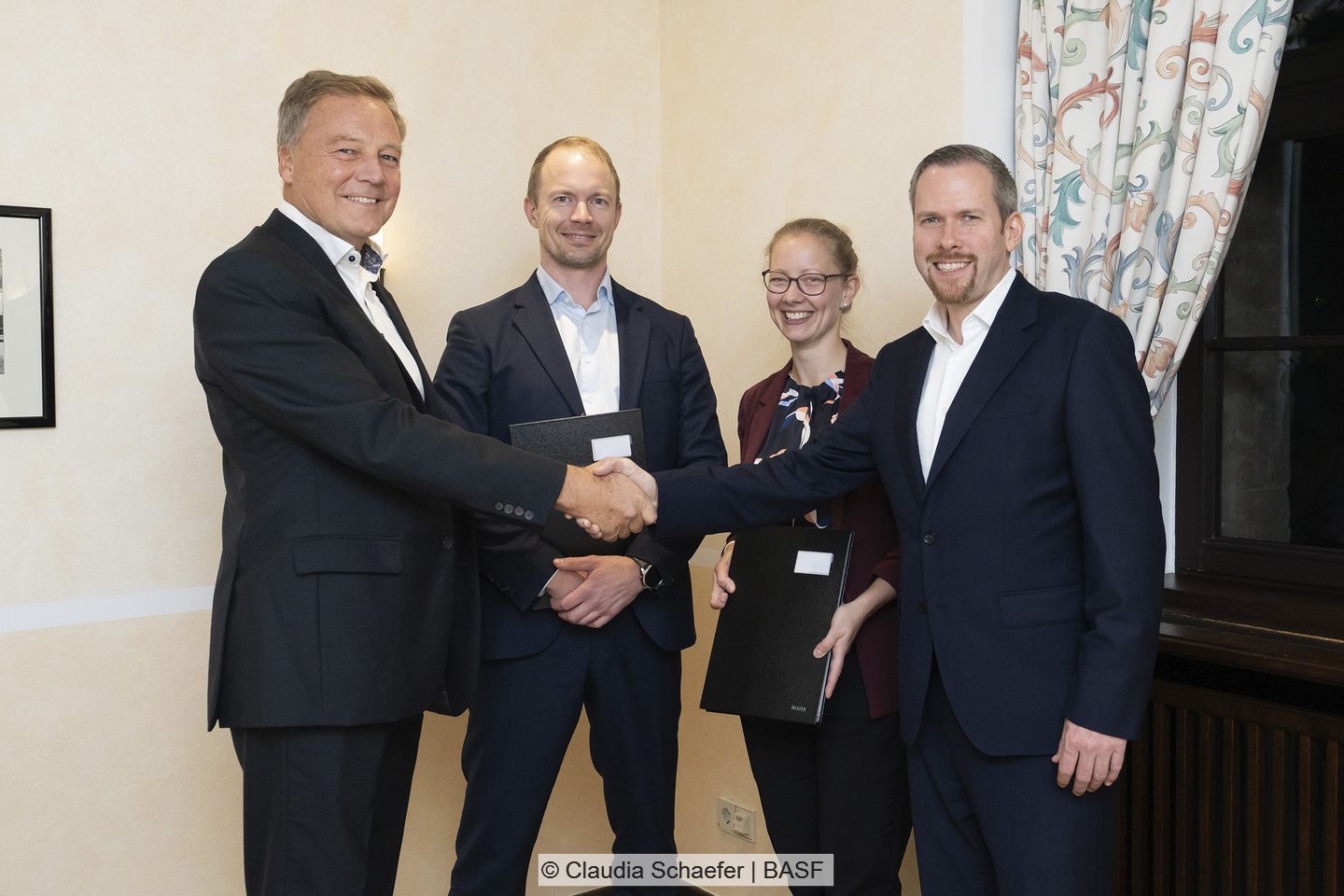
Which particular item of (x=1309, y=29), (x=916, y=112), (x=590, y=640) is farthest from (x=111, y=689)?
(x=1309, y=29)

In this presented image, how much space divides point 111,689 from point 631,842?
1322 mm

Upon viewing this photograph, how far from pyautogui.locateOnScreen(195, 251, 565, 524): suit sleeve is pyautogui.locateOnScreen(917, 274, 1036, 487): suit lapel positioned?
81cm

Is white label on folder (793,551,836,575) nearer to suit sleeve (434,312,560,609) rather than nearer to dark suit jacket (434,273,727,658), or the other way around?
dark suit jacket (434,273,727,658)

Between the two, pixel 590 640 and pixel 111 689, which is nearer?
pixel 590 640

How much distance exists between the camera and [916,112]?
2.78 meters

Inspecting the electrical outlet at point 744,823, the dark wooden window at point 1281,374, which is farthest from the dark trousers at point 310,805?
the dark wooden window at point 1281,374

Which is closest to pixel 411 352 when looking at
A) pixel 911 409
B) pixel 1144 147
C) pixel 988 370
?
pixel 911 409

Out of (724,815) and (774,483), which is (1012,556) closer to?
(774,483)

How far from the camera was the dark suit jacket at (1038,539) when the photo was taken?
170 cm

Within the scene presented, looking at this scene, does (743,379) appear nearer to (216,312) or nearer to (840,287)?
(840,287)

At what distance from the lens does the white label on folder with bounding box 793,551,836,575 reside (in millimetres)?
2178

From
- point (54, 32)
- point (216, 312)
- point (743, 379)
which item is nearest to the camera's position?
point (216, 312)

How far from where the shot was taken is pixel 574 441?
7.75 ft

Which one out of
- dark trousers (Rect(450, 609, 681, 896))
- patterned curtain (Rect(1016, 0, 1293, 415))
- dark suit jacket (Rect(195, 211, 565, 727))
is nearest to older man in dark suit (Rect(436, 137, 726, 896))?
dark trousers (Rect(450, 609, 681, 896))
